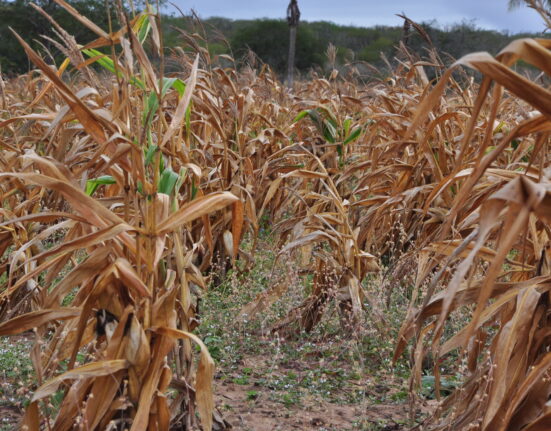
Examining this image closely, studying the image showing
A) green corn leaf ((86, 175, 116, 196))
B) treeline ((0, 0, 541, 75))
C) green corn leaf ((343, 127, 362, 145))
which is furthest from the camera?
treeline ((0, 0, 541, 75))

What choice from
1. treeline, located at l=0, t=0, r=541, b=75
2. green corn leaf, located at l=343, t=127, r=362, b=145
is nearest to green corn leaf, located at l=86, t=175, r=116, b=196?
green corn leaf, located at l=343, t=127, r=362, b=145

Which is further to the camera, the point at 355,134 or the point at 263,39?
the point at 263,39

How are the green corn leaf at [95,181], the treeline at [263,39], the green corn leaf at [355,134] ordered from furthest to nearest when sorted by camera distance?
the treeline at [263,39] < the green corn leaf at [355,134] < the green corn leaf at [95,181]

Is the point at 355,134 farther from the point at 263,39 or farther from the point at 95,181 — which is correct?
the point at 263,39

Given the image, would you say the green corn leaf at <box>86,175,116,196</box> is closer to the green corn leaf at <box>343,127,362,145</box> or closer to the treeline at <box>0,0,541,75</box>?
Result: the green corn leaf at <box>343,127,362,145</box>

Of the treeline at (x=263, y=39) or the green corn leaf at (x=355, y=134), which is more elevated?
the treeline at (x=263, y=39)

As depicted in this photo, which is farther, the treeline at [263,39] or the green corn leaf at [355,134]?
the treeline at [263,39]

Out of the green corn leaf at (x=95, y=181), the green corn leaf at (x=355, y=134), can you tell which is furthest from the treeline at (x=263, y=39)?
the green corn leaf at (x=95, y=181)

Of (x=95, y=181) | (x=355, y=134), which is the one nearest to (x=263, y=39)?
(x=355, y=134)

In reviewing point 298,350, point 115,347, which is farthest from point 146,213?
point 298,350

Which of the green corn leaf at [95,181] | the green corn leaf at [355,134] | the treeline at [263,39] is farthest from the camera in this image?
the treeline at [263,39]

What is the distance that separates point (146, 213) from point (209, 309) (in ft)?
5.79

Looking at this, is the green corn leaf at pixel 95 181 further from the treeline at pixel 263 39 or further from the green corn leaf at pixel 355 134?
the treeline at pixel 263 39

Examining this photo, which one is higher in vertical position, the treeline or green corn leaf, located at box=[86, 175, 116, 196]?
the treeline
